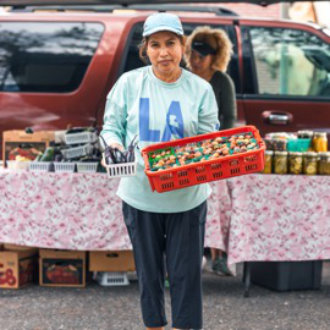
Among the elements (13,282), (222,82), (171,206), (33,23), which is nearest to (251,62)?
(222,82)

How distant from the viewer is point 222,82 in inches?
235

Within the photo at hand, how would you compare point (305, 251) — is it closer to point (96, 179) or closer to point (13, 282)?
point (96, 179)

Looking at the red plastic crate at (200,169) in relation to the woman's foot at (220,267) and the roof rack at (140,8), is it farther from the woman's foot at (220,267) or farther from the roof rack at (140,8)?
the roof rack at (140,8)

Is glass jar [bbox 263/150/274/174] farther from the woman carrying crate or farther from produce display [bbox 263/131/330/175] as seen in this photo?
the woman carrying crate

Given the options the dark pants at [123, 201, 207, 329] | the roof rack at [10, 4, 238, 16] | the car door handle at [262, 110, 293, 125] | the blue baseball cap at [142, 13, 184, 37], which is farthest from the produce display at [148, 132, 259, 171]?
the roof rack at [10, 4, 238, 16]

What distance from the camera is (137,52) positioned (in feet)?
22.2

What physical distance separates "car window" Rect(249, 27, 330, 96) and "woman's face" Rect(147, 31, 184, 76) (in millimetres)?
3390

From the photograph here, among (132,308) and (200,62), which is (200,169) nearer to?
(132,308)

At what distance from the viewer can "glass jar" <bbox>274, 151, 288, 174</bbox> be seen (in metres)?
5.39

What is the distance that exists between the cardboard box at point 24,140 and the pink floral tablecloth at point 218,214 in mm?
409

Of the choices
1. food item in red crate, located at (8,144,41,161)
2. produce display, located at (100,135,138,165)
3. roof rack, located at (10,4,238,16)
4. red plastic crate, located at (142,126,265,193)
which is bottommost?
food item in red crate, located at (8,144,41,161)

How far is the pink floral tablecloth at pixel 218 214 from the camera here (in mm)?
5363

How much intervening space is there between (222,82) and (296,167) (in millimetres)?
996

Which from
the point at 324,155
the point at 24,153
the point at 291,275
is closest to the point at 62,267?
the point at 24,153
